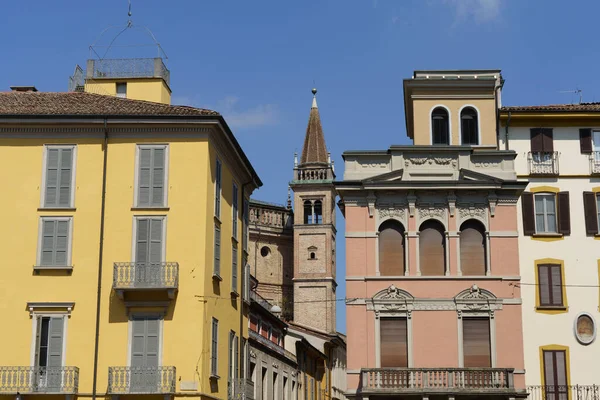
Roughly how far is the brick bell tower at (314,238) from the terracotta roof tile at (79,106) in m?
57.7

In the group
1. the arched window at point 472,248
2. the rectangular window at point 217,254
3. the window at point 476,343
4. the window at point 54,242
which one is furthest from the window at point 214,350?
the arched window at point 472,248

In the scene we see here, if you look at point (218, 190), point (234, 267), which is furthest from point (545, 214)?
point (218, 190)

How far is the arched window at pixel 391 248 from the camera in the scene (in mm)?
40500

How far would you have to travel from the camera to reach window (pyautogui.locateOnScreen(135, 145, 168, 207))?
36.0 metres

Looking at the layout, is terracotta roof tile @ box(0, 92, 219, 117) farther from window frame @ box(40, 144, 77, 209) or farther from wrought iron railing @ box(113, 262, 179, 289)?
wrought iron railing @ box(113, 262, 179, 289)

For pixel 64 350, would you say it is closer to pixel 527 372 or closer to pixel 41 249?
pixel 41 249

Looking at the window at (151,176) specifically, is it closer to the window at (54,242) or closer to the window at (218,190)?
the window at (218,190)

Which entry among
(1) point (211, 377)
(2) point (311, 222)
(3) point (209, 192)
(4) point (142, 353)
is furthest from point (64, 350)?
(2) point (311, 222)

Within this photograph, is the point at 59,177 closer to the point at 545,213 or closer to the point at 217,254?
the point at 217,254

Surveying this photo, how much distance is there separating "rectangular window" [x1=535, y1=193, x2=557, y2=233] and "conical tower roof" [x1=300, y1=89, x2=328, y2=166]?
6315 centimetres

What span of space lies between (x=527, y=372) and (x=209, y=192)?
48.0 feet

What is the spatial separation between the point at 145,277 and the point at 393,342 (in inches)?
423

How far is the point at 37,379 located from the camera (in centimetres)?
3406

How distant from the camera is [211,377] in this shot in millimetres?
35250
